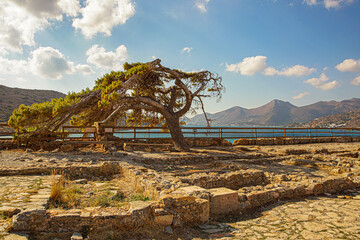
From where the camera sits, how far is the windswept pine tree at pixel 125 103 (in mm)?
10969

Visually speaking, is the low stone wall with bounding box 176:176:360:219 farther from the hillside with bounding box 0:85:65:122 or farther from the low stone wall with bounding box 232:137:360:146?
the hillside with bounding box 0:85:65:122

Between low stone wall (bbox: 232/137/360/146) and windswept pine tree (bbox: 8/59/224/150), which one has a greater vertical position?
windswept pine tree (bbox: 8/59/224/150)

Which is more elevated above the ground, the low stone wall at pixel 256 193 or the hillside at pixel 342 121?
the hillside at pixel 342 121

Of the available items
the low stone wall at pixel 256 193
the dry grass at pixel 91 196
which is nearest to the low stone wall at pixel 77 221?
the dry grass at pixel 91 196

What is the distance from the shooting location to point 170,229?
3486mm

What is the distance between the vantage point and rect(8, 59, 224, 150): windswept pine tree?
10969mm

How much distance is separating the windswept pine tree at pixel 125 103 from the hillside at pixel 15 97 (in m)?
30.3

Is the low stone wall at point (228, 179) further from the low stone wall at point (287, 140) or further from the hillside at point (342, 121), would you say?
the hillside at point (342, 121)

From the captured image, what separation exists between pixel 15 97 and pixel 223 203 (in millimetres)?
59262

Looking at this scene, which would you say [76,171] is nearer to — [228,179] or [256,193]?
[228,179]

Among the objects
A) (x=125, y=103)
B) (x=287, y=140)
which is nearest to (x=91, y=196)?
(x=125, y=103)

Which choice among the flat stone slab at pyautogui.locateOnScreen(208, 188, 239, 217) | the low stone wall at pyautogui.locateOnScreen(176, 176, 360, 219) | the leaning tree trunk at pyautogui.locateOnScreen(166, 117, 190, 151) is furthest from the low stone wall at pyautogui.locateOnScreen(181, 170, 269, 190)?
the leaning tree trunk at pyautogui.locateOnScreen(166, 117, 190, 151)

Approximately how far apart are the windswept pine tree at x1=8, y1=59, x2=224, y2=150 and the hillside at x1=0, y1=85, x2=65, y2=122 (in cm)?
3026

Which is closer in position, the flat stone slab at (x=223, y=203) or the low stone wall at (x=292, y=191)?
the flat stone slab at (x=223, y=203)
